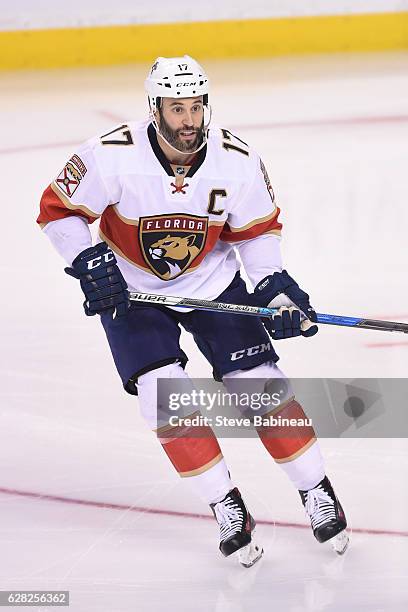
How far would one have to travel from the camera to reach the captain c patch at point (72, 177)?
9.88 ft

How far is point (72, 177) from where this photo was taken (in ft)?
9.90

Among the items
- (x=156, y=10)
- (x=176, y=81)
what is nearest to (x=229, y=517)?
(x=176, y=81)

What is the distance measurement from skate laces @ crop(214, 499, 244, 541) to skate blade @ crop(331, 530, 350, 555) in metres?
0.22

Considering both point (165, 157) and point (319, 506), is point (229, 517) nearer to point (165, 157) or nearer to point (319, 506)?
point (319, 506)

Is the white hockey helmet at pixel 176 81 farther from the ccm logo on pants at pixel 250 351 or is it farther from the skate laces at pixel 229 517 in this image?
the skate laces at pixel 229 517

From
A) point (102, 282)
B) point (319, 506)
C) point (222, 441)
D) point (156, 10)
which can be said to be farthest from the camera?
point (156, 10)

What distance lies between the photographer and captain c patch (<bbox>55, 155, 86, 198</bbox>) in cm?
301

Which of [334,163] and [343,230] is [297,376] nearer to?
[343,230]

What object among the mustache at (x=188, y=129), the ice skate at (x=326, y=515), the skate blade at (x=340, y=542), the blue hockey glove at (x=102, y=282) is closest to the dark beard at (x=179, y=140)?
the mustache at (x=188, y=129)

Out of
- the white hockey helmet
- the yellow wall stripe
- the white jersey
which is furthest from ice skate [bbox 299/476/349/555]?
the yellow wall stripe

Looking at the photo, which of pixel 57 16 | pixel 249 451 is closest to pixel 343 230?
pixel 249 451

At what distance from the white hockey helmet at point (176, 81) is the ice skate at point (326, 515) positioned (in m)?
0.92

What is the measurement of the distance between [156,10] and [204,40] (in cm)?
32

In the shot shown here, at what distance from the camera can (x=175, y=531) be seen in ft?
10.3
